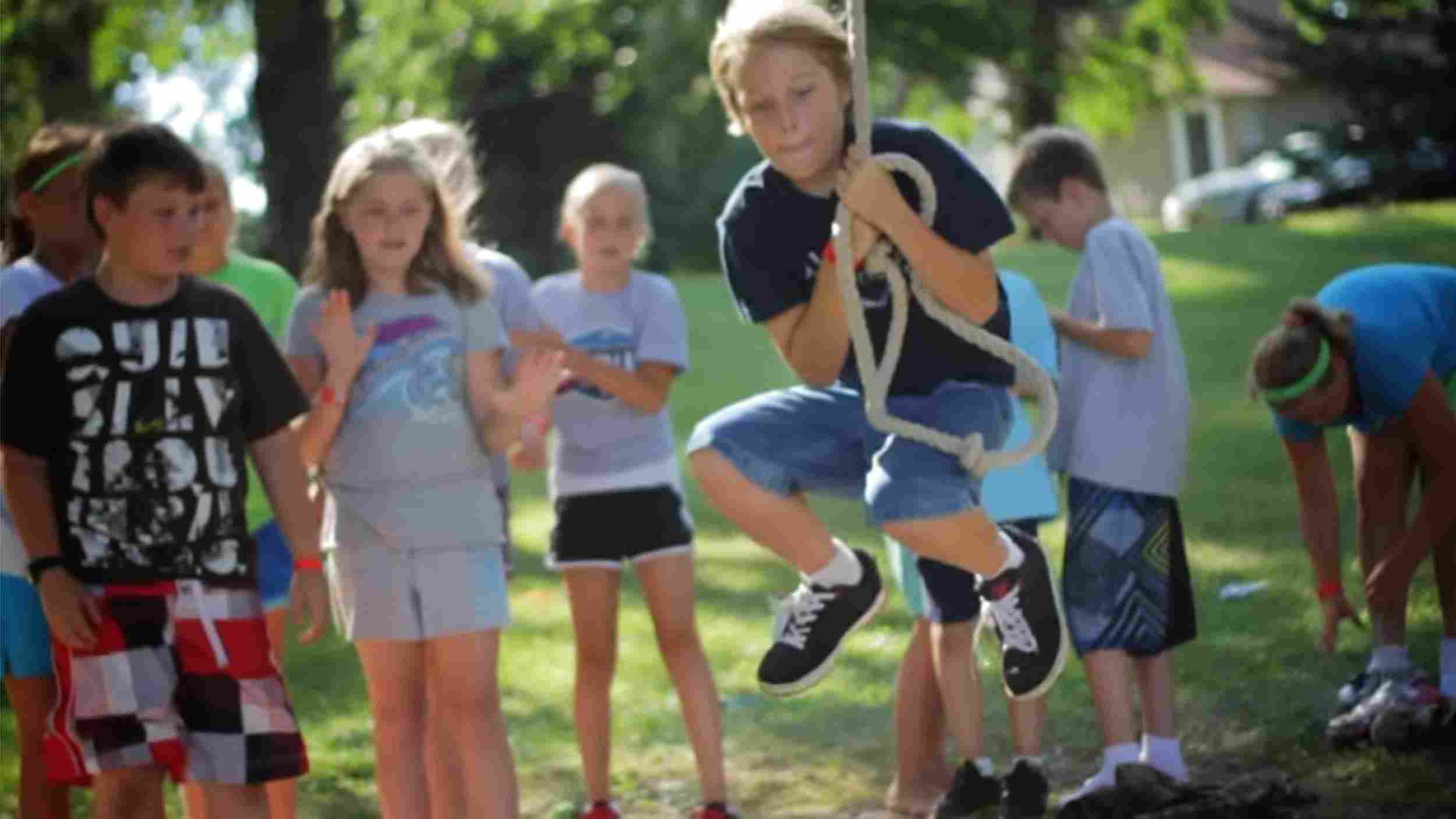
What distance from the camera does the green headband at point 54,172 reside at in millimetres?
5594

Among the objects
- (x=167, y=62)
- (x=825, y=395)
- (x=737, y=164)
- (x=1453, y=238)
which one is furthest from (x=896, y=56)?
(x=825, y=395)

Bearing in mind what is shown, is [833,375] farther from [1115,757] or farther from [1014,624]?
[1115,757]

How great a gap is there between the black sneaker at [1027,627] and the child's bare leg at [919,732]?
1438 mm

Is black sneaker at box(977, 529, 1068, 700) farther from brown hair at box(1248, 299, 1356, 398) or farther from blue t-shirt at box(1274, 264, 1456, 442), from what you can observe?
blue t-shirt at box(1274, 264, 1456, 442)

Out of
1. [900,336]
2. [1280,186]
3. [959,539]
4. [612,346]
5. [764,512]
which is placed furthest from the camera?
[1280,186]

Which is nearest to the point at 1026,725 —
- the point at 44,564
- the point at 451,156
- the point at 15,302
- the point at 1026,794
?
the point at 1026,794

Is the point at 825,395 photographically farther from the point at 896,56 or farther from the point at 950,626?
the point at 896,56

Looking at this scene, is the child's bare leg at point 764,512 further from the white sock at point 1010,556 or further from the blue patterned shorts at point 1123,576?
the blue patterned shorts at point 1123,576

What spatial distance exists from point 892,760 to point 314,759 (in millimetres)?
1836

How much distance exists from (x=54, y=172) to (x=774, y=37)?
1961mm

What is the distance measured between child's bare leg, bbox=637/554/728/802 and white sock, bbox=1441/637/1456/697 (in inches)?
77.5

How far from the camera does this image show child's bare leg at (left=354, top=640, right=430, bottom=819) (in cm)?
549

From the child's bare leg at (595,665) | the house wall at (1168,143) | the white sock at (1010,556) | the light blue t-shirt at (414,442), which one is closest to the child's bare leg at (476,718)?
the light blue t-shirt at (414,442)

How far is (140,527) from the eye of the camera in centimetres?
484
